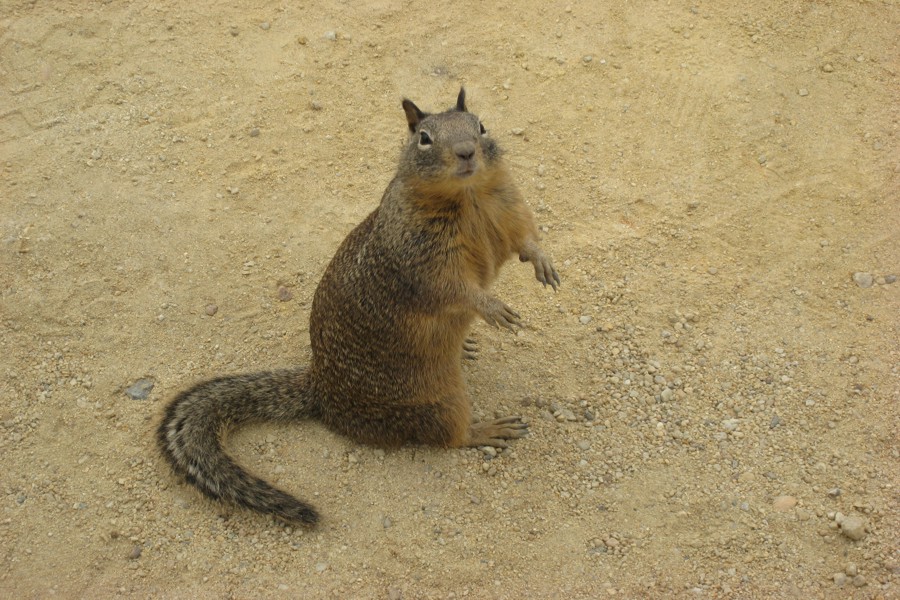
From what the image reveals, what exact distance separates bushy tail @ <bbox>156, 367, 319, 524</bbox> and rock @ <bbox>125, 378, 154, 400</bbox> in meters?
0.45

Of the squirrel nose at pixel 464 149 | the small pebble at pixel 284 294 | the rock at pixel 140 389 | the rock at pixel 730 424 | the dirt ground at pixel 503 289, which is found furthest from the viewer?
the small pebble at pixel 284 294

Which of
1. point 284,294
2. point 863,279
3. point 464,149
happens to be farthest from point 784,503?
point 284,294

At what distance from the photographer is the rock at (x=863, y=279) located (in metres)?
5.29

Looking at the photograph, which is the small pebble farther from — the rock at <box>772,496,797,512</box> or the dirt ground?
the rock at <box>772,496,797,512</box>

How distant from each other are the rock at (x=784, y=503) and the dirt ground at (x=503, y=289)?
0.01m

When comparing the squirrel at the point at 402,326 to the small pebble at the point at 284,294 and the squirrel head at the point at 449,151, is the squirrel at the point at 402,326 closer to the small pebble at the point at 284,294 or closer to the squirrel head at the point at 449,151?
the squirrel head at the point at 449,151

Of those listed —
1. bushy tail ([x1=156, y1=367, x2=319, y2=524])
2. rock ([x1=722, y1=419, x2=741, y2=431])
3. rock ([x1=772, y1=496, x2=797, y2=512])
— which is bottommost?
bushy tail ([x1=156, y1=367, x2=319, y2=524])

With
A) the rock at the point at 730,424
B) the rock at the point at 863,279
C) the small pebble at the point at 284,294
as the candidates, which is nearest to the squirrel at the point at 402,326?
the small pebble at the point at 284,294

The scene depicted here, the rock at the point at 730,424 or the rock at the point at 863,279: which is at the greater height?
the rock at the point at 863,279

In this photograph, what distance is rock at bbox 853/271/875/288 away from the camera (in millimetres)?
5289

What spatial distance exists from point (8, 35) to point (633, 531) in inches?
263

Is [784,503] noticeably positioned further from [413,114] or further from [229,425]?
[229,425]

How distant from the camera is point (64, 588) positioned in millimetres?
4090

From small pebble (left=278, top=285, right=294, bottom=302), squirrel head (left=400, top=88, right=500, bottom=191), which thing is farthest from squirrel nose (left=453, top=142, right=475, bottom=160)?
small pebble (left=278, top=285, right=294, bottom=302)
